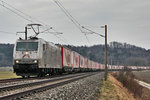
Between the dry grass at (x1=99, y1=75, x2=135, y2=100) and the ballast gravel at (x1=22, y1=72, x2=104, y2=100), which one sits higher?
the ballast gravel at (x1=22, y1=72, x2=104, y2=100)

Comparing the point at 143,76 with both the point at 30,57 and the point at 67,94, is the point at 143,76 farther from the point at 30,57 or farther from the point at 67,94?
the point at 67,94

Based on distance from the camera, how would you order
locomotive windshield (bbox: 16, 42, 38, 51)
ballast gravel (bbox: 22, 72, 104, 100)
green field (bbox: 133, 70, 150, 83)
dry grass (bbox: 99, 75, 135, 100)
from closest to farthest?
ballast gravel (bbox: 22, 72, 104, 100), dry grass (bbox: 99, 75, 135, 100), locomotive windshield (bbox: 16, 42, 38, 51), green field (bbox: 133, 70, 150, 83)

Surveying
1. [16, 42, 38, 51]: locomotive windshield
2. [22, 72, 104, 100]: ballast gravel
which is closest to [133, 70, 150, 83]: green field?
[16, 42, 38, 51]: locomotive windshield

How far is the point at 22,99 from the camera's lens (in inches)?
387

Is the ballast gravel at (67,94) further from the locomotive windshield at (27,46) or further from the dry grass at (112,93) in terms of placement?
the locomotive windshield at (27,46)

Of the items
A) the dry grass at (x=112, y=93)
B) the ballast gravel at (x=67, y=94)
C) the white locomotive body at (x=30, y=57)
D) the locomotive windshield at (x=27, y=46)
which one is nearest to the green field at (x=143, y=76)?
the white locomotive body at (x=30, y=57)

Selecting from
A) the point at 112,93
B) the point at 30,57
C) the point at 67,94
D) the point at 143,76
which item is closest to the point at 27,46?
the point at 30,57

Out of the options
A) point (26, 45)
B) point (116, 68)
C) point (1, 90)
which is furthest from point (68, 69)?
point (116, 68)

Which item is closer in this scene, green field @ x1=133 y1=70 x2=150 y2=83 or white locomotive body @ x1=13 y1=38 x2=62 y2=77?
white locomotive body @ x1=13 y1=38 x2=62 y2=77

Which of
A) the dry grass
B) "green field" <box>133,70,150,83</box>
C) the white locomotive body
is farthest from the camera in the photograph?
"green field" <box>133,70,150,83</box>

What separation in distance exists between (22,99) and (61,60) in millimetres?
23422

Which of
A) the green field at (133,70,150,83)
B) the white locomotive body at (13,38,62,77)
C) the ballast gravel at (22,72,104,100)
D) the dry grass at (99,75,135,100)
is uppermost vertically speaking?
the white locomotive body at (13,38,62,77)

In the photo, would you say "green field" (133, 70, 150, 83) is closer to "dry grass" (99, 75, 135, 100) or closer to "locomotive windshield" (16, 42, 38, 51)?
"locomotive windshield" (16, 42, 38, 51)

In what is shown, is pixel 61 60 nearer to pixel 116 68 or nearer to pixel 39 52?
pixel 39 52
